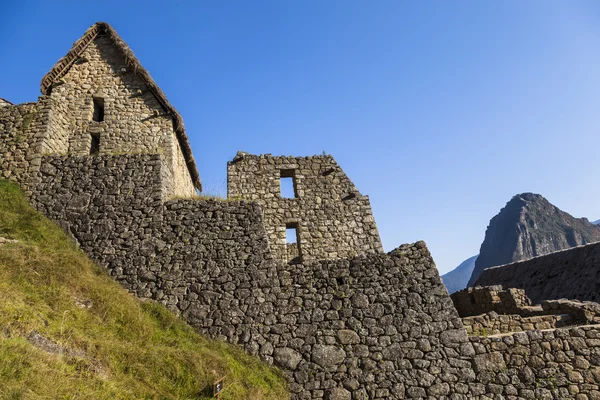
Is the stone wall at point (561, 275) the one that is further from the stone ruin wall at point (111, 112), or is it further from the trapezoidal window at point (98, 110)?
the trapezoidal window at point (98, 110)

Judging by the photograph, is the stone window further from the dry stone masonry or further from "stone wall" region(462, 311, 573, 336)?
"stone wall" region(462, 311, 573, 336)

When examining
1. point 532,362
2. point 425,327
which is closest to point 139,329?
point 425,327

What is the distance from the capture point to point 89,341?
548cm

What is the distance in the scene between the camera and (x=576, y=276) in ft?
42.8

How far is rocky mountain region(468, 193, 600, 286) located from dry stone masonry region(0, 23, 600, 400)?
52073mm

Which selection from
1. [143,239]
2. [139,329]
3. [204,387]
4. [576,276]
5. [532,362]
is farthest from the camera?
[576,276]

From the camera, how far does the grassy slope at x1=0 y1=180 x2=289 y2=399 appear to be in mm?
4352

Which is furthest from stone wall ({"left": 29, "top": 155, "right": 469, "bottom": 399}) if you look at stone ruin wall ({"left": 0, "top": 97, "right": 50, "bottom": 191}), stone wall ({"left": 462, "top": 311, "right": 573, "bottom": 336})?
stone ruin wall ({"left": 0, "top": 97, "right": 50, "bottom": 191})

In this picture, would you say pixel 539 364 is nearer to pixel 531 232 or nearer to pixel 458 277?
pixel 531 232

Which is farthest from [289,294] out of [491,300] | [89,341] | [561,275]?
[561,275]

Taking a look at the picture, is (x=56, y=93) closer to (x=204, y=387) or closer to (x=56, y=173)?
(x=56, y=173)

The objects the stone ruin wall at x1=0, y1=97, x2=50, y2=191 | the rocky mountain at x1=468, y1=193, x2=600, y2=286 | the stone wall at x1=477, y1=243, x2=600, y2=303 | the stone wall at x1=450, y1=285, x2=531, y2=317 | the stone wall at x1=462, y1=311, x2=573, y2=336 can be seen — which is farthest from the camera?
the rocky mountain at x1=468, y1=193, x2=600, y2=286

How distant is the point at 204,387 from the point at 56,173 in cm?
806

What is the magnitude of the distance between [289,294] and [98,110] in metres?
11.6
